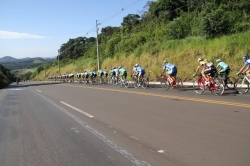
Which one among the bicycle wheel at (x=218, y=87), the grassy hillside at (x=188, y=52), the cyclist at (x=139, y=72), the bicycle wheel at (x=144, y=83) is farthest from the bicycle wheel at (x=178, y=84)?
the grassy hillside at (x=188, y=52)

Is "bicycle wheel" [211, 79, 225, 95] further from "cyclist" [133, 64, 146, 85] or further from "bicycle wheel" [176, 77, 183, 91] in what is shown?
"cyclist" [133, 64, 146, 85]

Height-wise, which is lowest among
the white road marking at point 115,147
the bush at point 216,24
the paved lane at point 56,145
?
the paved lane at point 56,145

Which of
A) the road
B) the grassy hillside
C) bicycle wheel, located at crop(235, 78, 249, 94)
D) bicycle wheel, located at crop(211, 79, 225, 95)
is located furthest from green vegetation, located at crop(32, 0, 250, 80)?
the road

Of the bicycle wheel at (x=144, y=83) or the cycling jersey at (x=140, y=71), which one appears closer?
the cycling jersey at (x=140, y=71)

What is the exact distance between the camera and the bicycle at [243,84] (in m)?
12.7

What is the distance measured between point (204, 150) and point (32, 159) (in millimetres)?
3292

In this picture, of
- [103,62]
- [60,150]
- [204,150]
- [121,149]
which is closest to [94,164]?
[121,149]

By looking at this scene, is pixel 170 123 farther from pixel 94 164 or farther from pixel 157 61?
pixel 157 61

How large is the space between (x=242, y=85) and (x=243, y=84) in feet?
0.25

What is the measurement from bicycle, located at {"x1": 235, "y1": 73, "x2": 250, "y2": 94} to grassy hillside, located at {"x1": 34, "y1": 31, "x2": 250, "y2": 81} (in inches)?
226

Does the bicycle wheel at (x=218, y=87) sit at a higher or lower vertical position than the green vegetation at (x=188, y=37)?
lower

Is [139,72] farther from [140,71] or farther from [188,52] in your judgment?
[188,52]

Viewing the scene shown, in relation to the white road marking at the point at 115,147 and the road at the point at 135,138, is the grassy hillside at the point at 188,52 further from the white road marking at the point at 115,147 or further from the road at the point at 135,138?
the white road marking at the point at 115,147

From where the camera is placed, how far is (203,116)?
8.09 metres
